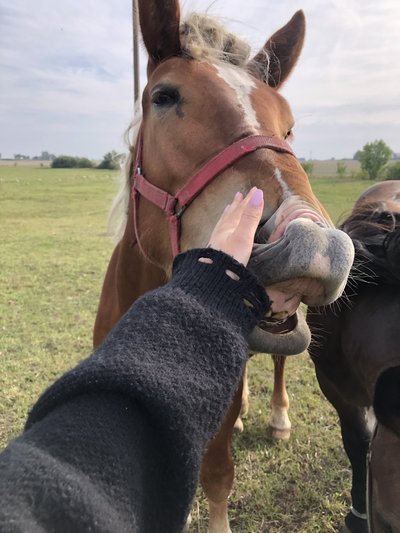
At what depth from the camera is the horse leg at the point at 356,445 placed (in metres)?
2.41

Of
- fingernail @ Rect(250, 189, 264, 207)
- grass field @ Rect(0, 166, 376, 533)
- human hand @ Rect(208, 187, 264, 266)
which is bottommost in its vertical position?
grass field @ Rect(0, 166, 376, 533)

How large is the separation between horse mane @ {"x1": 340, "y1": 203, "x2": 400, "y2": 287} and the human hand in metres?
0.78

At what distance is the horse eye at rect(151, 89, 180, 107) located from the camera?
1.67 m

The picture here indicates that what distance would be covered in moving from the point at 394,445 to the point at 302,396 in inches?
103

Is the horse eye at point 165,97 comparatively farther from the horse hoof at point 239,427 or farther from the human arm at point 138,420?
the horse hoof at point 239,427

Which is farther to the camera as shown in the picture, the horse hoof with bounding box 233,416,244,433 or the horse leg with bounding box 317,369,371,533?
the horse hoof with bounding box 233,416,244,433

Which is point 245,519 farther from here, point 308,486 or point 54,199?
point 54,199

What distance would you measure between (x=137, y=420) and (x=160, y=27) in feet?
5.36

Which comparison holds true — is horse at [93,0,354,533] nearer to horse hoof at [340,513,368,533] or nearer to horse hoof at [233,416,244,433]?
horse hoof at [340,513,368,533]

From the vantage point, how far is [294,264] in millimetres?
1062

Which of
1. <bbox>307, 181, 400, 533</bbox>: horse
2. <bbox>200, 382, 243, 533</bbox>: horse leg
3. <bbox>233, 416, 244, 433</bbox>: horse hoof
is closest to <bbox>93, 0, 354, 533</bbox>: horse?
<bbox>200, 382, 243, 533</bbox>: horse leg

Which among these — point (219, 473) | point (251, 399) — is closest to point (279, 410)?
point (251, 399)

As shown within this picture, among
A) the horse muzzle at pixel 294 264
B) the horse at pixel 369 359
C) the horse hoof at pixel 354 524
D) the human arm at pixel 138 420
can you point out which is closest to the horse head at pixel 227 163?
the horse muzzle at pixel 294 264

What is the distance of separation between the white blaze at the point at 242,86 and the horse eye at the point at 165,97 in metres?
0.19
